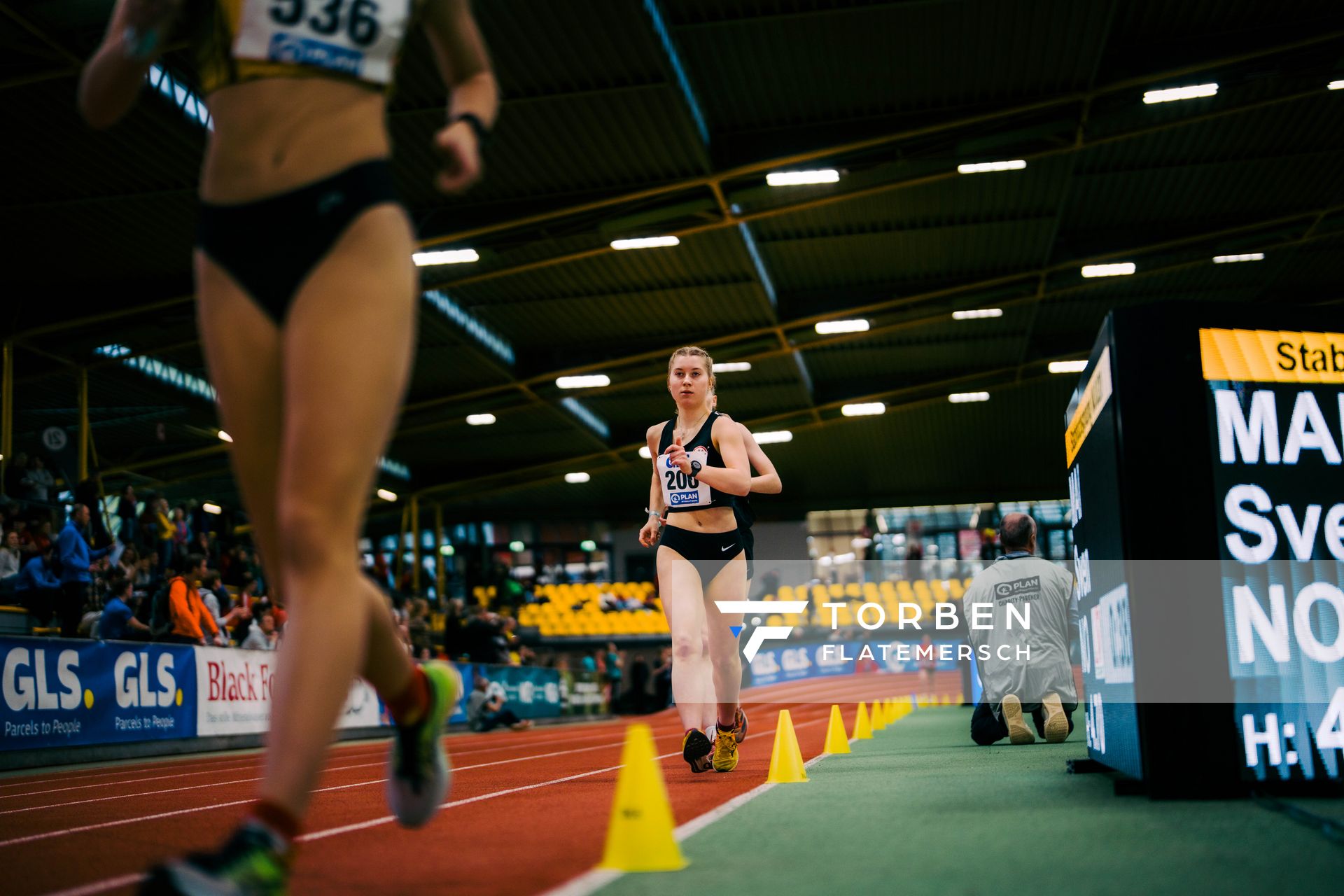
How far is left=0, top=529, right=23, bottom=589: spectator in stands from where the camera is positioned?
14555 millimetres

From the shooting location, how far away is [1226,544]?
156 inches

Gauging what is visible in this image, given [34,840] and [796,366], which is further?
[796,366]

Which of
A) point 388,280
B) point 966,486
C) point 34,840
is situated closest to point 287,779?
point 388,280

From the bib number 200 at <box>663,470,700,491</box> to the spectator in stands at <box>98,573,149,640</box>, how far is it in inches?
329

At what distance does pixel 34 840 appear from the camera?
4098 millimetres

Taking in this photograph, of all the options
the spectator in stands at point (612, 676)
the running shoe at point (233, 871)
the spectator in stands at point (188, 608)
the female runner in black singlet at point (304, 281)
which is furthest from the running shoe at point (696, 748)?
the spectator in stands at point (612, 676)

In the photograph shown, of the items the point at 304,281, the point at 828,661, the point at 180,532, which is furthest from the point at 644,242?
the point at 828,661

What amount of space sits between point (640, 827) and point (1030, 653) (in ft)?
19.3

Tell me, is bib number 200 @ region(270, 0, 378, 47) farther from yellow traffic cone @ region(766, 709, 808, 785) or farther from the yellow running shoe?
the yellow running shoe

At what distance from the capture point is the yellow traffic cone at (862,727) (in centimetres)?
1080

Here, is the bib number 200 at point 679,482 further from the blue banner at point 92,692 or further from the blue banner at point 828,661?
the blue banner at point 828,661

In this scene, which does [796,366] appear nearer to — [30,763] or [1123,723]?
[30,763]

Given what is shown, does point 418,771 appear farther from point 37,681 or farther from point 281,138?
point 37,681

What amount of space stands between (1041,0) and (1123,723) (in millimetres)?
12059
